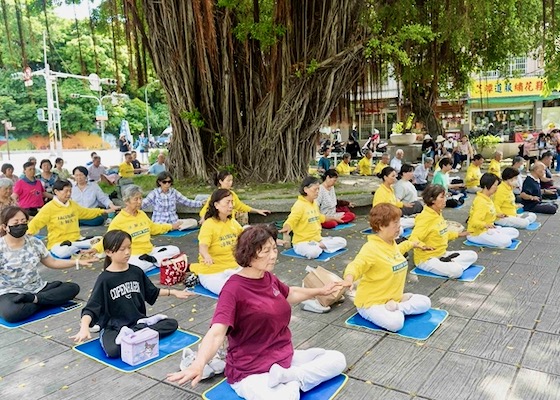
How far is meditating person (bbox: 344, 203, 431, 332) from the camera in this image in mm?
3465

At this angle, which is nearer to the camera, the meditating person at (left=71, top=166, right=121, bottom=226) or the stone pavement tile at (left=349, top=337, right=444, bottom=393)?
the stone pavement tile at (left=349, top=337, right=444, bottom=393)

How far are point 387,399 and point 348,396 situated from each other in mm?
218

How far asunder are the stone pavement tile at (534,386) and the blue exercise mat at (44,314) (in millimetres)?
3574

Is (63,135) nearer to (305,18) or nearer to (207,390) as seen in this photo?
(305,18)

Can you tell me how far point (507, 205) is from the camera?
7047 mm

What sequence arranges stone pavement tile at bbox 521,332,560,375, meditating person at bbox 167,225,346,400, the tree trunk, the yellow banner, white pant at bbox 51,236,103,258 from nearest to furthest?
meditating person at bbox 167,225,346,400, stone pavement tile at bbox 521,332,560,375, white pant at bbox 51,236,103,258, the tree trunk, the yellow banner

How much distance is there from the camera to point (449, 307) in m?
4.04

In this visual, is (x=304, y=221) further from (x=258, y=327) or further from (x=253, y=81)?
(x=253, y=81)

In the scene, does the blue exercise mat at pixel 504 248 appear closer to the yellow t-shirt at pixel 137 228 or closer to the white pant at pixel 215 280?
the white pant at pixel 215 280

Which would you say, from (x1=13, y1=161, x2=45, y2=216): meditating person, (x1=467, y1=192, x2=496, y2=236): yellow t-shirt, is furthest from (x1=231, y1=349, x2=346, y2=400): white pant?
(x1=13, y1=161, x2=45, y2=216): meditating person

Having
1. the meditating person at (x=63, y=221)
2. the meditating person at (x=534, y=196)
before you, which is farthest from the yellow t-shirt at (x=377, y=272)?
the meditating person at (x=534, y=196)

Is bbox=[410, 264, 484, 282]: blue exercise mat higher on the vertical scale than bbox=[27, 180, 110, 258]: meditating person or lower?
lower

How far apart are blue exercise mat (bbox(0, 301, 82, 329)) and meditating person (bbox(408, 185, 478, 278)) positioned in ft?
10.6

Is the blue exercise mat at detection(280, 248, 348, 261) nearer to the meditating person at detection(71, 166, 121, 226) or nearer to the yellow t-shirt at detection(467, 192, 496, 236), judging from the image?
the yellow t-shirt at detection(467, 192, 496, 236)
